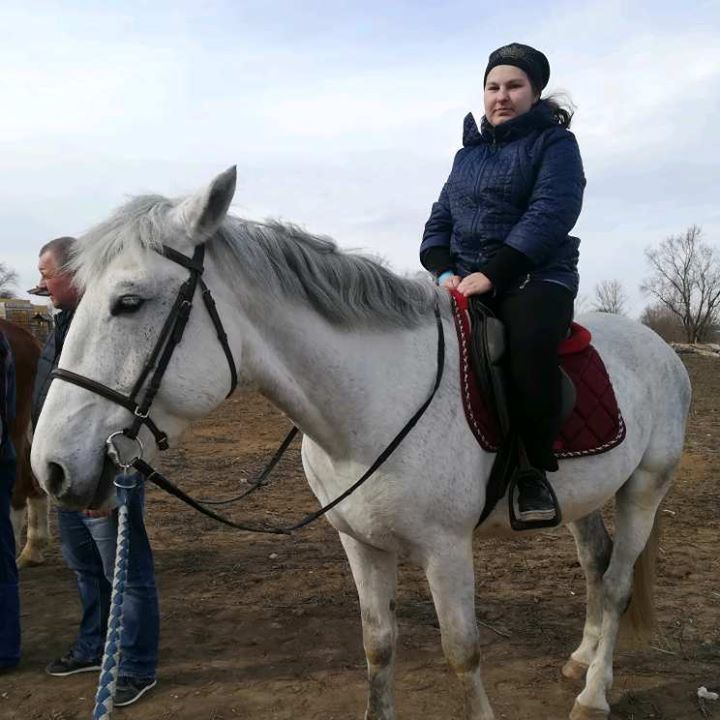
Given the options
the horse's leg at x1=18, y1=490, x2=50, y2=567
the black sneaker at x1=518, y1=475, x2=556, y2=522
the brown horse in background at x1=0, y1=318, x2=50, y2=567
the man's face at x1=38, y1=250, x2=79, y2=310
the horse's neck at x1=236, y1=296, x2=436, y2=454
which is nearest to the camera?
the horse's neck at x1=236, y1=296, x2=436, y2=454

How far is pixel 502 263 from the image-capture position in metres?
2.53

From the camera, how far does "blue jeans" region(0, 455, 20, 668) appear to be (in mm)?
3543

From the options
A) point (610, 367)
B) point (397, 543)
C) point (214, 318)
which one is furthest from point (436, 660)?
point (214, 318)

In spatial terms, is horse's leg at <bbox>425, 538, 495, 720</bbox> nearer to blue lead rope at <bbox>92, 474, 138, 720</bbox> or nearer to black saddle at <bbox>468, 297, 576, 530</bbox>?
black saddle at <bbox>468, 297, 576, 530</bbox>

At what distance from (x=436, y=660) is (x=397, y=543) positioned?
1637mm

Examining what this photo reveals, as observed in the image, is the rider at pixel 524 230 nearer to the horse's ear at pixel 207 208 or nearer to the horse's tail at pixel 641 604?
the horse's ear at pixel 207 208

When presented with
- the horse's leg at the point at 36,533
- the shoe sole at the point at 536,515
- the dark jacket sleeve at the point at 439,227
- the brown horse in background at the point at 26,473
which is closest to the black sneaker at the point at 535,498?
the shoe sole at the point at 536,515

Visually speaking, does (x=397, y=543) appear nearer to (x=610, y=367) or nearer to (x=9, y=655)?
(x=610, y=367)

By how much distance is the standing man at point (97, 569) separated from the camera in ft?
10.4

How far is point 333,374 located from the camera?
226cm

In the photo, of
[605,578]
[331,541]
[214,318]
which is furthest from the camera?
[331,541]

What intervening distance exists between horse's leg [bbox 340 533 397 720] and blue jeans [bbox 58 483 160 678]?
1115mm

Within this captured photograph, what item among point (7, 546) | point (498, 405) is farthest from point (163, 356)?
point (7, 546)

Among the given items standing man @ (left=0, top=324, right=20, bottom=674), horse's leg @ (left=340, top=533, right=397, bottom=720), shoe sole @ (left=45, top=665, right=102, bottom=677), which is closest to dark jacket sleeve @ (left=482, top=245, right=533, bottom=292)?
horse's leg @ (left=340, top=533, right=397, bottom=720)
